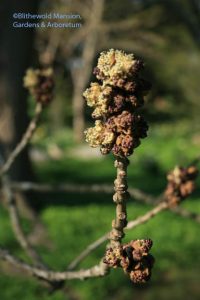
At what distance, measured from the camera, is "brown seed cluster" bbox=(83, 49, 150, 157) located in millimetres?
A: 1409

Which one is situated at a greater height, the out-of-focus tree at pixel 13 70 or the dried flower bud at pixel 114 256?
the out-of-focus tree at pixel 13 70

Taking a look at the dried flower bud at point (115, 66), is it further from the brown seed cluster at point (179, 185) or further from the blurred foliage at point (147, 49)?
the blurred foliage at point (147, 49)

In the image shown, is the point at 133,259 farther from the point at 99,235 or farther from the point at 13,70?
the point at 99,235

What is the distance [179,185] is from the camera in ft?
10.1

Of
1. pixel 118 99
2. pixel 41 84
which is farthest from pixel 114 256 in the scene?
pixel 41 84

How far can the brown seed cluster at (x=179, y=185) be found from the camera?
304cm

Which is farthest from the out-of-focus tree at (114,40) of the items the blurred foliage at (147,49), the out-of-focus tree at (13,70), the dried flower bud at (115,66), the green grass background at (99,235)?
the dried flower bud at (115,66)

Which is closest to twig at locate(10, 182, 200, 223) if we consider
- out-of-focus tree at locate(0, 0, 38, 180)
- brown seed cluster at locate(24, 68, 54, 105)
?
brown seed cluster at locate(24, 68, 54, 105)

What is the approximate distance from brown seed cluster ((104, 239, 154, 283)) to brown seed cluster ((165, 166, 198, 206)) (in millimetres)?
1396

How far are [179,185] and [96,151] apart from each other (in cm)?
2629

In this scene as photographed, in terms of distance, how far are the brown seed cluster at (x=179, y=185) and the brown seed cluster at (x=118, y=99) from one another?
161 cm

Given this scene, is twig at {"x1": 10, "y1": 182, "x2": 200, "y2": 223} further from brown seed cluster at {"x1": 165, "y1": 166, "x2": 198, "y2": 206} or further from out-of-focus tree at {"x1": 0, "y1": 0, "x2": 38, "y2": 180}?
out-of-focus tree at {"x1": 0, "y1": 0, "x2": 38, "y2": 180}


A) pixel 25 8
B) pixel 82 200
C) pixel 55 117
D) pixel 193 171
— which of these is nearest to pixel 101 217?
pixel 82 200

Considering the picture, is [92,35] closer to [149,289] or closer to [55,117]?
[55,117]
